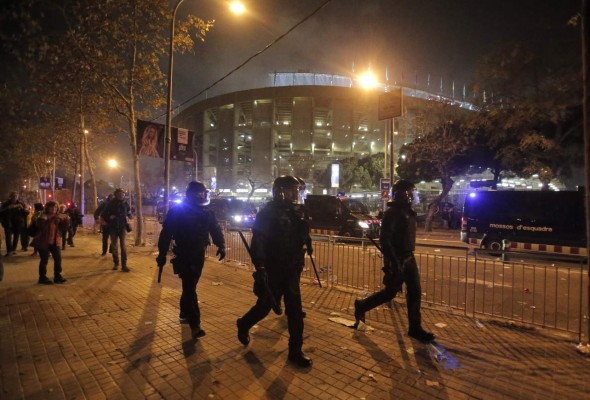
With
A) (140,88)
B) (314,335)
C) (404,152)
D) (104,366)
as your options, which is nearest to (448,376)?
(314,335)

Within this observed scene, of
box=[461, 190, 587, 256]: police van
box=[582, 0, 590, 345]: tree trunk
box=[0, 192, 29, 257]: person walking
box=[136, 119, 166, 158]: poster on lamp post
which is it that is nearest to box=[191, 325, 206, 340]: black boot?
box=[582, 0, 590, 345]: tree trunk

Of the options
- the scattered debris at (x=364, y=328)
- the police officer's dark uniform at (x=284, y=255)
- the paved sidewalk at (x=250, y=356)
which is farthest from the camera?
the scattered debris at (x=364, y=328)

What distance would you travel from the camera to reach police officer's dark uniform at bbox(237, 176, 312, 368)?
3.78 meters

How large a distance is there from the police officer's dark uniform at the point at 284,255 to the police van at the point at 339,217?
11620 millimetres

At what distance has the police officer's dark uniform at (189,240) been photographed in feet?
15.4

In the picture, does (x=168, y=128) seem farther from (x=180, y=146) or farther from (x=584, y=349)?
(x=584, y=349)

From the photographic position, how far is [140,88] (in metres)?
14.0

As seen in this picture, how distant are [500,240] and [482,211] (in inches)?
46.4

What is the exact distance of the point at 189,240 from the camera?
4711mm

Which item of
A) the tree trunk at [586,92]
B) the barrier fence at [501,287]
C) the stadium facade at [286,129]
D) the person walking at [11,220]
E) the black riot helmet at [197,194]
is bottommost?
the barrier fence at [501,287]

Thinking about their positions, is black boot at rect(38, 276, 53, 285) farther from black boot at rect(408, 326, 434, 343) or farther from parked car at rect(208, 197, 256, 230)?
parked car at rect(208, 197, 256, 230)

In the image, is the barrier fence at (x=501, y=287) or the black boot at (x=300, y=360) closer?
the black boot at (x=300, y=360)

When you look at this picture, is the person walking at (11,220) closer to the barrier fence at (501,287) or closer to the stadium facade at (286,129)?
the barrier fence at (501,287)

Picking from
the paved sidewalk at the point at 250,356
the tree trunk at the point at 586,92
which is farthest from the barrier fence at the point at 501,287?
the tree trunk at the point at 586,92
